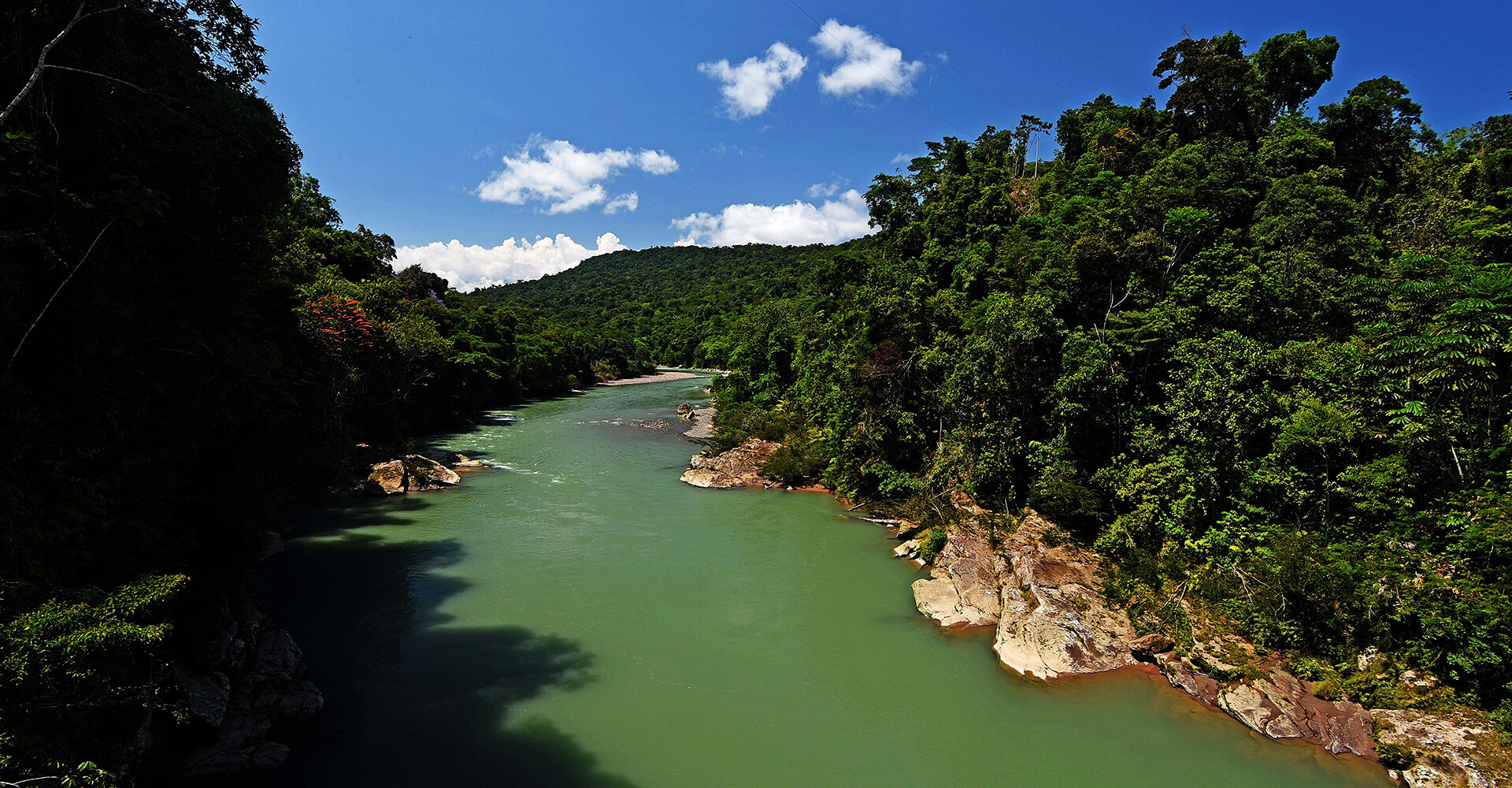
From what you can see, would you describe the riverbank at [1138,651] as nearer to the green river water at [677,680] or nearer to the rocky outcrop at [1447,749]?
the rocky outcrop at [1447,749]

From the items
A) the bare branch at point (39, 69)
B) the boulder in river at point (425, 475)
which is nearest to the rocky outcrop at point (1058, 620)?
the bare branch at point (39, 69)

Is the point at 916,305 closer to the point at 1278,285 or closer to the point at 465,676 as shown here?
the point at 1278,285

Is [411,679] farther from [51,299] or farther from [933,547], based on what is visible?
[933,547]

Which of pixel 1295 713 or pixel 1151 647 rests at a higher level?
pixel 1151 647

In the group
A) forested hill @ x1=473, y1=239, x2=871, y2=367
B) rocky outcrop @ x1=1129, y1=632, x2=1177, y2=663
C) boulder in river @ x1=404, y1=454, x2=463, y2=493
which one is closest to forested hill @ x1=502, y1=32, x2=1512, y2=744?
rocky outcrop @ x1=1129, y1=632, x2=1177, y2=663

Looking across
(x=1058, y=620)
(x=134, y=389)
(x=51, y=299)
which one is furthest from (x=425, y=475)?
(x=1058, y=620)

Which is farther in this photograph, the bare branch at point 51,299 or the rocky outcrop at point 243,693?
the rocky outcrop at point 243,693
